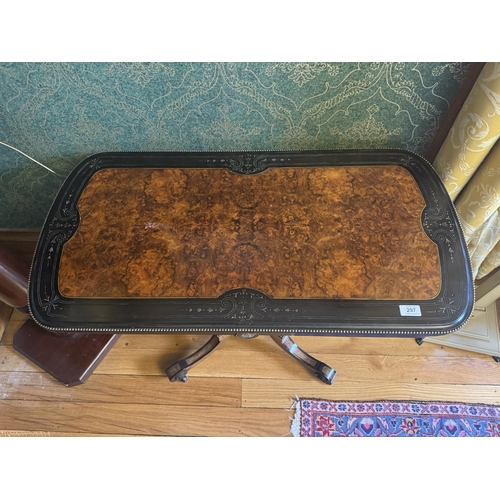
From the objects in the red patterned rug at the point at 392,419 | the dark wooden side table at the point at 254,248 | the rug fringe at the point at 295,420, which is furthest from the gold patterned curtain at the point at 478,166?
the rug fringe at the point at 295,420

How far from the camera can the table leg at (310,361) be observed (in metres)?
1.21

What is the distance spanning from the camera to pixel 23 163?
1.21m

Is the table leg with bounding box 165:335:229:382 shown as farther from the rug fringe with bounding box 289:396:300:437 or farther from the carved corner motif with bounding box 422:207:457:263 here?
the carved corner motif with bounding box 422:207:457:263

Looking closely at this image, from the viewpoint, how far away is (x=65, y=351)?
1.27 meters

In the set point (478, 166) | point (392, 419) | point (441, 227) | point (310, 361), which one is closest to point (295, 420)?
point (310, 361)

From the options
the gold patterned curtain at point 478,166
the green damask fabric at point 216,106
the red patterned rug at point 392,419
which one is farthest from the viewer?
the red patterned rug at point 392,419

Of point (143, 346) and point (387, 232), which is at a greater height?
point (387, 232)

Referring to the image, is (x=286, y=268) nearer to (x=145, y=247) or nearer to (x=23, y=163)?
(x=145, y=247)

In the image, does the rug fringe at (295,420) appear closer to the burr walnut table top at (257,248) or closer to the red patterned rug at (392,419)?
the red patterned rug at (392,419)

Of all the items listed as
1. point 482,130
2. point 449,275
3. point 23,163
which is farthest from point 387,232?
point 23,163

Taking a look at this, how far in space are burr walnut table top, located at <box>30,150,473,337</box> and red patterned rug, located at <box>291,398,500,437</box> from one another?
0.50 m

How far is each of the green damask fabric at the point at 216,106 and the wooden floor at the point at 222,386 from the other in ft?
2.15

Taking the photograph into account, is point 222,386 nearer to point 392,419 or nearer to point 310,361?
point 310,361
